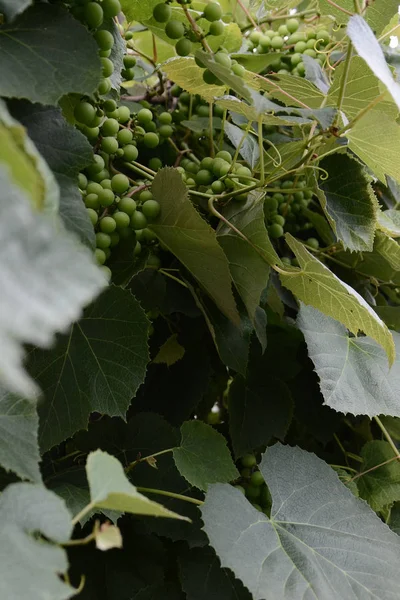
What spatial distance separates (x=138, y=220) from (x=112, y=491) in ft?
1.06

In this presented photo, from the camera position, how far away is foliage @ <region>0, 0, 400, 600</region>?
45 cm

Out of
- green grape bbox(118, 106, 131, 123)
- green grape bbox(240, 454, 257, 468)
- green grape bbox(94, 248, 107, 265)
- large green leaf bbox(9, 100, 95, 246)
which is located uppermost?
large green leaf bbox(9, 100, 95, 246)

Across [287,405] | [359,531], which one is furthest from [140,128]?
[359,531]

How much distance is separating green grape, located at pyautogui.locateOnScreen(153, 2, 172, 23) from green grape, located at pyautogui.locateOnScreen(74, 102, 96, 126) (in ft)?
0.43

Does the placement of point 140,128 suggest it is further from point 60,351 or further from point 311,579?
point 311,579

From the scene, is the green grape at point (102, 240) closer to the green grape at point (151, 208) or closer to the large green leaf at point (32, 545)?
the green grape at point (151, 208)

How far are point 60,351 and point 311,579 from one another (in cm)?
30

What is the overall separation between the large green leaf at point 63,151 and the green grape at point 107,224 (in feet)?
0.37

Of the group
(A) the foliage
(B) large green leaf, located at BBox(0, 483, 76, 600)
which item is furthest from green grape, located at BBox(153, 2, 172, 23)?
(B) large green leaf, located at BBox(0, 483, 76, 600)

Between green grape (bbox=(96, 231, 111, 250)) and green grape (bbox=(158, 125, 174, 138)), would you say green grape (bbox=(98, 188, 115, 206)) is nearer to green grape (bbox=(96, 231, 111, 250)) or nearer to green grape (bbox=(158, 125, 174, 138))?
green grape (bbox=(96, 231, 111, 250))

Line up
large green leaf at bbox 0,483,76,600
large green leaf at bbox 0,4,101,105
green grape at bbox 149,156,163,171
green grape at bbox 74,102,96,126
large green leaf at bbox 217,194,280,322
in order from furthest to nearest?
green grape at bbox 149,156,163,171
large green leaf at bbox 217,194,280,322
green grape at bbox 74,102,96,126
large green leaf at bbox 0,4,101,105
large green leaf at bbox 0,483,76,600

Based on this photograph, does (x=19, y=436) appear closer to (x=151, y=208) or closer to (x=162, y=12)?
(x=151, y=208)

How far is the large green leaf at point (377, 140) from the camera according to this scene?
1.78 feet

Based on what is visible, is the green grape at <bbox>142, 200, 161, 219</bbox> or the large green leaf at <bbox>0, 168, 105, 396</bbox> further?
the green grape at <bbox>142, 200, 161, 219</bbox>
